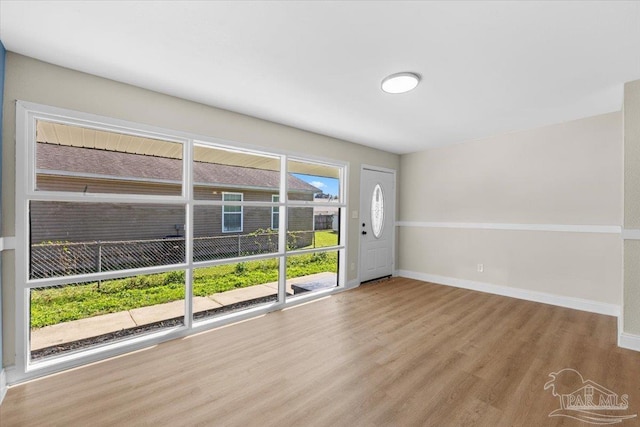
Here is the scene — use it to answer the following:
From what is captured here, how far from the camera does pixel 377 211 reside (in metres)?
5.20

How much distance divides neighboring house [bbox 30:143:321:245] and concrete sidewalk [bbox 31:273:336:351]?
0.86 meters

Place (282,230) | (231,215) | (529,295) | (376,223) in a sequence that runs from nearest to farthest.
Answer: (231,215) → (282,230) → (529,295) → (376,223)

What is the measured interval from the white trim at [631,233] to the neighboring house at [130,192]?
3.72 m

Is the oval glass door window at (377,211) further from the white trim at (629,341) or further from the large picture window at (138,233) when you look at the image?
the white trim at (629,341)

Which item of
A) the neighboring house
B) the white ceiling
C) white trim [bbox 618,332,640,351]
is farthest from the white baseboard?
white trim [bbox 618,332,640,351]

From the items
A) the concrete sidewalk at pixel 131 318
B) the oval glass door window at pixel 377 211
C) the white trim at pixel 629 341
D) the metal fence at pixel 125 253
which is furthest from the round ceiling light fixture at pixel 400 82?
the white trim at pixel 629 341

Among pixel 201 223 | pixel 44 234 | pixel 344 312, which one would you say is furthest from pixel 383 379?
pixel 44 234

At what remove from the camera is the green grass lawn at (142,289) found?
2.35 meters

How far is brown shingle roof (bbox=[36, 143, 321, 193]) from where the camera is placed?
2260 mm

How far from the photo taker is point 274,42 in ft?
6.32

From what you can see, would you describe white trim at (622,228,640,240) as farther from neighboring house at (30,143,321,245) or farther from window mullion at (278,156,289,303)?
neighboring house at (30,143,321,245)
